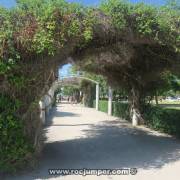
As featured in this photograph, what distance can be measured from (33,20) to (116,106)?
19.7 meters

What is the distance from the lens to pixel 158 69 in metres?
13.9

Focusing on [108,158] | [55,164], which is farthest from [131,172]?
[55,164]

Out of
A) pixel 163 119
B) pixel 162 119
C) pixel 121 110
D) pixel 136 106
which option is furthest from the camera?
pixel 121 110

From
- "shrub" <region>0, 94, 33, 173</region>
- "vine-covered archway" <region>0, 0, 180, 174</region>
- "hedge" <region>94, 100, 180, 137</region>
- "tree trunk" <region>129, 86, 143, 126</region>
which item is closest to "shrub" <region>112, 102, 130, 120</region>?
"tree trunk" <region>129, 86, 143, 126</region>

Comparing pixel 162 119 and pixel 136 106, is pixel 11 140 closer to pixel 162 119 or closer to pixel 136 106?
pixel 162 119

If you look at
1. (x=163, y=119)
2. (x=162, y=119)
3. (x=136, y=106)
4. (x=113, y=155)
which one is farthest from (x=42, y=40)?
(x=136, y=106)

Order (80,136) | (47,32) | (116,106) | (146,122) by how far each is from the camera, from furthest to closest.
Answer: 1. (116,106)
2. (146,122)
3. (80,136)
4. (47,32)

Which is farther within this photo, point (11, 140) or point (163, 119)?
point (163, 119)

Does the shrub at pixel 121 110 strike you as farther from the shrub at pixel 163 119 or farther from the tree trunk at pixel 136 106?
the shrub at pixel 163 119

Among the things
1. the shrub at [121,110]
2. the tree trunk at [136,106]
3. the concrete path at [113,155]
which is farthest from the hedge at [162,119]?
the shrub at [121,110]

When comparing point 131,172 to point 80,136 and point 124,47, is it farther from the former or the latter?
point 80,136

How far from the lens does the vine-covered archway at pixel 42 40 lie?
23.8 feet

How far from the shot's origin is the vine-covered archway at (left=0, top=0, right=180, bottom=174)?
7258 millimetres

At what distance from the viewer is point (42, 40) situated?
7.15 metres
